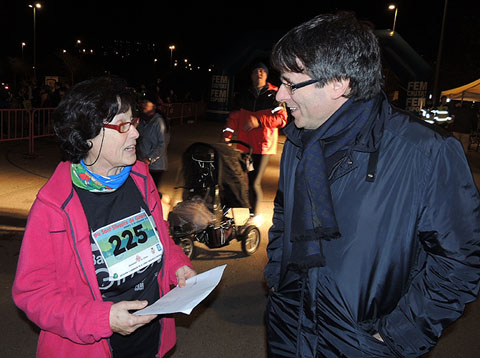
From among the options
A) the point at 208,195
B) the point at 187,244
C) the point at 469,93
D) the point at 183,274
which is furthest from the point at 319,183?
the point at 469,93

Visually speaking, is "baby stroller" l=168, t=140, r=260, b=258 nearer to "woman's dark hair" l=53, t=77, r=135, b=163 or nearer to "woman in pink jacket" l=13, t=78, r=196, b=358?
"woman in pink jacket" l=13, t=78, r=196, b=358

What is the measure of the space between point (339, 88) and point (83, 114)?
1.24 metres

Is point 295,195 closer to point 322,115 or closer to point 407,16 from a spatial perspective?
point 322,115

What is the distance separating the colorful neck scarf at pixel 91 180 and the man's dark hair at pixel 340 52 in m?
1.09

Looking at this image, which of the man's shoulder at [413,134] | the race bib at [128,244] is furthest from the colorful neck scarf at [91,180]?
the man's shoulder at [413,134]

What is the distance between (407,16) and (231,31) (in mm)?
16876

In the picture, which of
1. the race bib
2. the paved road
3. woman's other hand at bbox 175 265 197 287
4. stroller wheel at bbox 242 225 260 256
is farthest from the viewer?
stroller wheel at bbox 242 225 260 256

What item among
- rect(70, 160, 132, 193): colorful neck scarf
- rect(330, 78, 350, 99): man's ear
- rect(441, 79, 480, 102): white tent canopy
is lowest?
rect(70, 160, 132, 193): colorful neck scarf

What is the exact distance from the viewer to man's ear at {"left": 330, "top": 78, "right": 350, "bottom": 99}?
1787 mm

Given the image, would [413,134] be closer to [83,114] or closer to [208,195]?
[83,114]

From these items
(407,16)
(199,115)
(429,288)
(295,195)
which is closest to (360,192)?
(295,195)

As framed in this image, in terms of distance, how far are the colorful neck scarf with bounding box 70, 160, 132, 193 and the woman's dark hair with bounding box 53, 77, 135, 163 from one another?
57mm

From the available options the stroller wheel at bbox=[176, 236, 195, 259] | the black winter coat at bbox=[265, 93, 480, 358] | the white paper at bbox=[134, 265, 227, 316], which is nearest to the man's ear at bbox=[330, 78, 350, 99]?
the black winter coat at bbox=[265, 93, 480, 358]

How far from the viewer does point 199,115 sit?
30.1m
